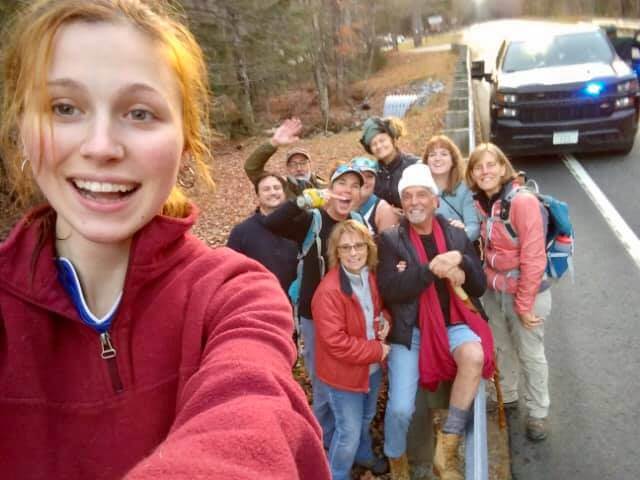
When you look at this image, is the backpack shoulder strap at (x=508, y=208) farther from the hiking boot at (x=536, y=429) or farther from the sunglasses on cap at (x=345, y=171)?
the hiking boot at (x=536, y=429)

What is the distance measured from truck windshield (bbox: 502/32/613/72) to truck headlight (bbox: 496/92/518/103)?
83 centimetres

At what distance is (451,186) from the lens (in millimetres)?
4383

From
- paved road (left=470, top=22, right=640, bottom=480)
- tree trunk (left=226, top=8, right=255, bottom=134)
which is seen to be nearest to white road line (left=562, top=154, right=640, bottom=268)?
paved road (left=470, top=22, right=640, bottom=480)

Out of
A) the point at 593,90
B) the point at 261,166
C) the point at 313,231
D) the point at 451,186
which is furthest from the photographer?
the point at 593,90

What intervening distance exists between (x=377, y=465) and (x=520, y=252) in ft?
5.88

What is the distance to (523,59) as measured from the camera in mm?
9617

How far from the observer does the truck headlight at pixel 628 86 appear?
28.1 feet

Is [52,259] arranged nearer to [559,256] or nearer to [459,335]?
[459,335]

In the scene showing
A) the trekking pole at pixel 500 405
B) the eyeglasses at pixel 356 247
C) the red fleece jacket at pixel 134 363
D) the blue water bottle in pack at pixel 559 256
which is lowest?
the trekking pole at pixel 500 405

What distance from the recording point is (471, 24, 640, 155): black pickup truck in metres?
8.59

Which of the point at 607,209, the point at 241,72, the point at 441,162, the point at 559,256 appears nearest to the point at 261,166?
the point at 441,162

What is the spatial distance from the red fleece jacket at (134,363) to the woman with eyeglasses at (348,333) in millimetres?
2149

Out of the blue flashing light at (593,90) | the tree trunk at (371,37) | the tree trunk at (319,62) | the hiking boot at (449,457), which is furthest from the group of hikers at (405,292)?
the tree trunk at (371,37)

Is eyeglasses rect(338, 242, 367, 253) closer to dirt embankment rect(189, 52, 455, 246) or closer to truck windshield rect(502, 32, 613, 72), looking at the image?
dirt embankment rect(189, 52, 455, 246)
